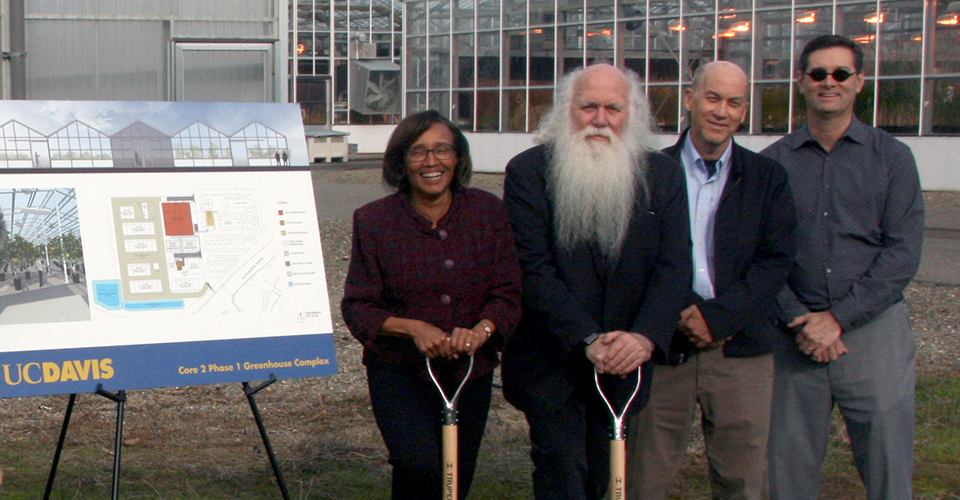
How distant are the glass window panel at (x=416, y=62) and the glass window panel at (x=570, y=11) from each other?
17.3 feet

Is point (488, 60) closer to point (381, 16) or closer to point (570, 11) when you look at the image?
point (570, 11)

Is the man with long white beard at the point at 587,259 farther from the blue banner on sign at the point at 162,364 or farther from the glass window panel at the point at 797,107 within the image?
the glass window panel at the point at 797,107

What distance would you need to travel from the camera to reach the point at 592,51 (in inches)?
1056

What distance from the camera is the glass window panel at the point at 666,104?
985 inches

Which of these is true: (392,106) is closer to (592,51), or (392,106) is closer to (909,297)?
(592,51)

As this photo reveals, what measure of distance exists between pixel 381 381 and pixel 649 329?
0.89 meters

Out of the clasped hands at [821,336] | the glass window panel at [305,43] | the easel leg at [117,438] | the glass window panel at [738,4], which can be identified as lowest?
the easel leg at [117,438]

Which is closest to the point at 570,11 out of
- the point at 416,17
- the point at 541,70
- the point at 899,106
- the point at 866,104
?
the point at 541,70

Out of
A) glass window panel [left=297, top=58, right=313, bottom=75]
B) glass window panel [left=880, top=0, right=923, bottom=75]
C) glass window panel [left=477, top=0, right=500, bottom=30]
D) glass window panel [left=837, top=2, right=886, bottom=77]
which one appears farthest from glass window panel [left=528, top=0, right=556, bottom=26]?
glass window panel [left=297, top=58, right=313, bottom=75]

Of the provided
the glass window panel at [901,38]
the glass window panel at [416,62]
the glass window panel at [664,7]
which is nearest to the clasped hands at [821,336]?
the glass window panel at [901,38]

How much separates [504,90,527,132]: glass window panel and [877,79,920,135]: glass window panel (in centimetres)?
941

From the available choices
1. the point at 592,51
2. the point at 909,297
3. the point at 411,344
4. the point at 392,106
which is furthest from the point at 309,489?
the point at 392,106

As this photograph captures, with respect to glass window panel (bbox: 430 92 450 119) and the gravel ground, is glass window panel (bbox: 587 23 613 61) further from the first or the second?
the gravel ground

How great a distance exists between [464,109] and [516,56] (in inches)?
96.4
